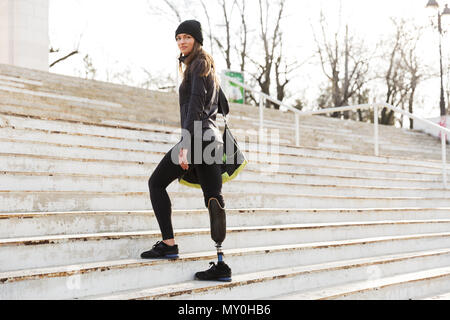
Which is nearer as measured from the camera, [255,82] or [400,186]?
[400,186]

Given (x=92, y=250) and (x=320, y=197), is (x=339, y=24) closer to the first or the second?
(x=320, y=197)

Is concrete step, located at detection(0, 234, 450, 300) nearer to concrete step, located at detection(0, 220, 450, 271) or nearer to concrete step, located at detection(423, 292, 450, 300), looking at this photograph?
concrete step, located at detection(0, 220, 450, 271)

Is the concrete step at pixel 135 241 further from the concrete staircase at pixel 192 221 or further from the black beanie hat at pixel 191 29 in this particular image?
the black beanie hat at pixel 191 29

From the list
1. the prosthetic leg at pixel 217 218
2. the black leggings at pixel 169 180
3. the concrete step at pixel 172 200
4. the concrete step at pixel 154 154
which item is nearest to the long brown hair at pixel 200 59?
the black leggings at pixel 169 180

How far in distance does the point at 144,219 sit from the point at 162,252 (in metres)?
0.61

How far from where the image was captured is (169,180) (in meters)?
3.49

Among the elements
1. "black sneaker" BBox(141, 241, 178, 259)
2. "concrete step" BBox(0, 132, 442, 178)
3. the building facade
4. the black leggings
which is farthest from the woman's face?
the building facade

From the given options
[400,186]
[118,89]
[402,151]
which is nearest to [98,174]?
[400,186]

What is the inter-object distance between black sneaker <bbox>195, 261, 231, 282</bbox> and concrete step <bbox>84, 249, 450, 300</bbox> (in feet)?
0.15

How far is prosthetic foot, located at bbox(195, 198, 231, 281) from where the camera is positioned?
134 inches

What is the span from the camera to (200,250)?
4.15 metres

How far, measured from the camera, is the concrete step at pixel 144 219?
11.8 feet

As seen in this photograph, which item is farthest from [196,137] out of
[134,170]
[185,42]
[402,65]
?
[402,65]
